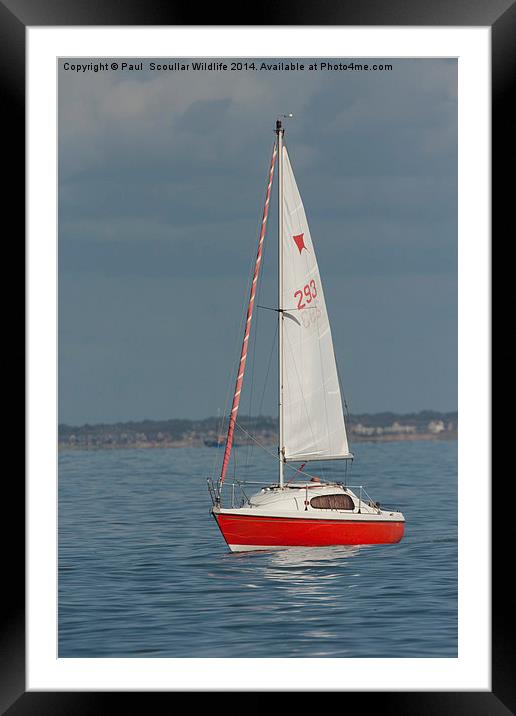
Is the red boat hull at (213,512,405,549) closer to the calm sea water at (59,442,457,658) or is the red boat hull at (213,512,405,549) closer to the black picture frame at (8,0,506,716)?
the calm sea water at (59,442,457,658)

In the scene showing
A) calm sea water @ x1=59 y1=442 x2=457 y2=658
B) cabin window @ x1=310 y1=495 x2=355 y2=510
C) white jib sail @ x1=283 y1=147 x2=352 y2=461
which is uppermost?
white jib sail @ x1=283 y1=147 x2=352 y2=461

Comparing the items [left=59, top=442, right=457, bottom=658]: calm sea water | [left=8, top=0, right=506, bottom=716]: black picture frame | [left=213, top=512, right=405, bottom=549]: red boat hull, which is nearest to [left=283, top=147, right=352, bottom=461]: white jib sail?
[left=213, top=512, right=405, bottom=549]: red boat hull

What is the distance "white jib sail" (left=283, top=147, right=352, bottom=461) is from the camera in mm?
32438

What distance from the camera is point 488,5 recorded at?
49.2ft

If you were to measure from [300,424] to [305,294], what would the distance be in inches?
143

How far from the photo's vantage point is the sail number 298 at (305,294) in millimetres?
32562

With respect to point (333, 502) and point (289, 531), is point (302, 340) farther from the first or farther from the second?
point (289, 531)

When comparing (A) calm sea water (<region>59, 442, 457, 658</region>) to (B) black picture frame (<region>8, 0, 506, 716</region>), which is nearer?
(B) black picture frame (<region>8, 0, 506, 716</region>)

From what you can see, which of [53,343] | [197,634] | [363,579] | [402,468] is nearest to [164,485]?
[402,468]

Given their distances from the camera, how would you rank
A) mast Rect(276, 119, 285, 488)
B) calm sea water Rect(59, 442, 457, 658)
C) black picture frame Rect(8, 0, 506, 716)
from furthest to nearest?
mast Rect(276, 119, 285, 488) < calm sea water Rect(59, 442, 457, 658) < black picture frame Rect(8, 0, 506, 716)

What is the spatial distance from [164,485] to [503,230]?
51.0 meters

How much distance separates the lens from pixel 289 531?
99.2ft

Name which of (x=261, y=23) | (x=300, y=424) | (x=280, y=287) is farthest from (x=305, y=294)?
(x=261, y=23)

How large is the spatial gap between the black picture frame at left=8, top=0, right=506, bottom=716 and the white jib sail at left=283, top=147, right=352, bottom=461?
1731 cm
